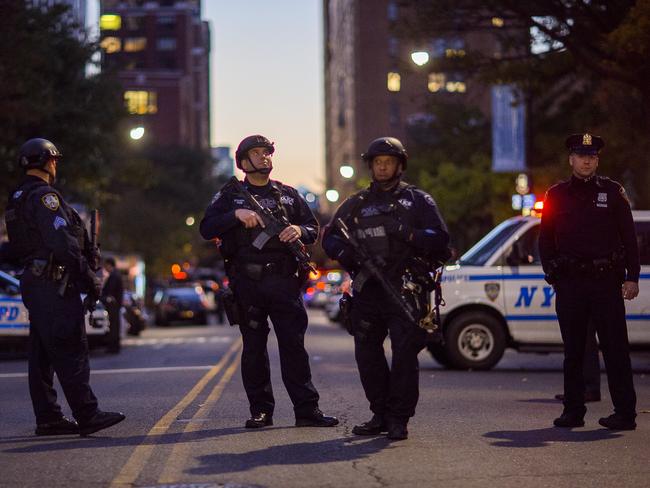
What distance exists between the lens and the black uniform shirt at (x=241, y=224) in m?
9.62

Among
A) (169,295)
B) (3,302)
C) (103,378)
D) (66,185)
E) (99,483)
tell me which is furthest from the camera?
(169,295)

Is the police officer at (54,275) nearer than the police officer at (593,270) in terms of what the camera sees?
Yes

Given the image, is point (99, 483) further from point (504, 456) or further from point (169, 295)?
point (169, 295)

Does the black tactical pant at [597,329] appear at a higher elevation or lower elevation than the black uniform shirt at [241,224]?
lower

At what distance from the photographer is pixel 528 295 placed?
17.2 m

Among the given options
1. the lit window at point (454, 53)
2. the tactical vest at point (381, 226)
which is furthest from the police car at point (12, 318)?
the tactical vest at point (381, 226)

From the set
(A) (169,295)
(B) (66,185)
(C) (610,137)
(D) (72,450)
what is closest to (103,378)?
(D) (72,450)

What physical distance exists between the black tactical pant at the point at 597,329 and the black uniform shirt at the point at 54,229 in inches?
138

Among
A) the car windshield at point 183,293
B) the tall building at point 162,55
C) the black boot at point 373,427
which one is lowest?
the car windshield at point 183,293

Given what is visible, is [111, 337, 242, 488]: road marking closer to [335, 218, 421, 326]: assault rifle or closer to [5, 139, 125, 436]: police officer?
[5, 139, 125, 436]: police officer

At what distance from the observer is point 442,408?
1133 centimetres

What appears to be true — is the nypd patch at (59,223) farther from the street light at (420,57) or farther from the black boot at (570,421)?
the street light at (420,57)

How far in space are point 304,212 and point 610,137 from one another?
Answer: 18.6 metres

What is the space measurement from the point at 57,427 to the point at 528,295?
880 centimetres
